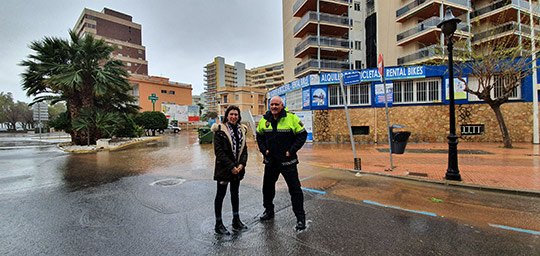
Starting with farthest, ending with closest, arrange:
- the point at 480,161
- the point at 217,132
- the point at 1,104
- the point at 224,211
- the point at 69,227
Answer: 1. the point at 1,104
2. the point at 480,161
3. the point at 224,211
4. the point at 69,227
5. the point at 217,132

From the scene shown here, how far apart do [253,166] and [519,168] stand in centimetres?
792

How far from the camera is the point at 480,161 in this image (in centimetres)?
807

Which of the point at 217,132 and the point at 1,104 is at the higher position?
the point at 1,104

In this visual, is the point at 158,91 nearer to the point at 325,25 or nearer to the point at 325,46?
the point at 325,46

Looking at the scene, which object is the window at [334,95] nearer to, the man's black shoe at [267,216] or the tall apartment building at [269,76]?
the man's black shoe at [267,216]

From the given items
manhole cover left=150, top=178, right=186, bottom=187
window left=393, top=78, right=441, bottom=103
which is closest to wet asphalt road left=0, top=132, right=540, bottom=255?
manhole cover left=150, top=178, right=186, bottom=187

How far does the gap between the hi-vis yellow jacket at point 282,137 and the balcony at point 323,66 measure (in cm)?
2666

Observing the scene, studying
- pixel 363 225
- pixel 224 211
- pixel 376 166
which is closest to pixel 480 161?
pixel 376 166

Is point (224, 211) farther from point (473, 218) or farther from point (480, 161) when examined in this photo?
point (480, 161)

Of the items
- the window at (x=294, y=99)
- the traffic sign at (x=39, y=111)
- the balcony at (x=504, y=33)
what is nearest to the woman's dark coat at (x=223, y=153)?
the balcony at (x=504, y=33)

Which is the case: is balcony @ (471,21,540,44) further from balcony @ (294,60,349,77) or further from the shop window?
balcony @ (294,60,349,77)

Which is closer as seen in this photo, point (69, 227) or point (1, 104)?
point (69, 227)

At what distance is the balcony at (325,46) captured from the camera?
28.4 meters

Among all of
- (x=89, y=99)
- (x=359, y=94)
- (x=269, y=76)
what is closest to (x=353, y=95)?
(x=359, y=94)
